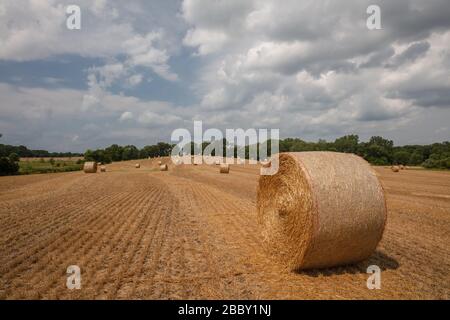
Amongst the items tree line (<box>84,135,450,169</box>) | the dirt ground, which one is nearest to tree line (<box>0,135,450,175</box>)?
tree line (<box>84,135,450,169</box>)

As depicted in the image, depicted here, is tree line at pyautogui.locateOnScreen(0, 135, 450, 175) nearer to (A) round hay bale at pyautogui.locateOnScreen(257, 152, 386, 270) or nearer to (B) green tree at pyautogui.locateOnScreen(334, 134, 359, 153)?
(B) green tree at pyautogui.locateOnScreen(334, 134, 359, 153)

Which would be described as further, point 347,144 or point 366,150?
point 347,144

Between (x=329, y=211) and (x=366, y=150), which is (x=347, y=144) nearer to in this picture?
(x=366, y=150)

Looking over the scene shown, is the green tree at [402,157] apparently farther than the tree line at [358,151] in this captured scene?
Yes

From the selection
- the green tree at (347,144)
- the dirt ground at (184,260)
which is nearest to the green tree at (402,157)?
the green tree at (347,144)

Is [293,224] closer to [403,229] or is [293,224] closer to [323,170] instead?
[323,170]

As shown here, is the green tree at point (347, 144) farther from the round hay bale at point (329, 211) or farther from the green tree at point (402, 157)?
the round hay bale at point (329, 211)

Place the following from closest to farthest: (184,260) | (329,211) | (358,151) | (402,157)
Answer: (329,211) → (184,260) → (402,157) → (358,151)

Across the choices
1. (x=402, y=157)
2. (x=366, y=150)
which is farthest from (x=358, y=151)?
(x=402, y=157)

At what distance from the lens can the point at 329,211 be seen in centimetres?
636

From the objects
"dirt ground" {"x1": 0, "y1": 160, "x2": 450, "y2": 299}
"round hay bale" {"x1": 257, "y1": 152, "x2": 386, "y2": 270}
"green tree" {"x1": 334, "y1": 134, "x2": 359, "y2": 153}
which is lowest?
"dirt ground" {"x1": 0, "y1": 160, "x2": 450, "y2": 299}

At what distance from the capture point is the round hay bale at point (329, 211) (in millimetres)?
6375

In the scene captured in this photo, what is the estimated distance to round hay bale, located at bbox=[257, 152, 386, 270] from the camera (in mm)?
6375

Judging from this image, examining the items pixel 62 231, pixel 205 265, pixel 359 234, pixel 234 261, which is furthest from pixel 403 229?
pixel 62 231
